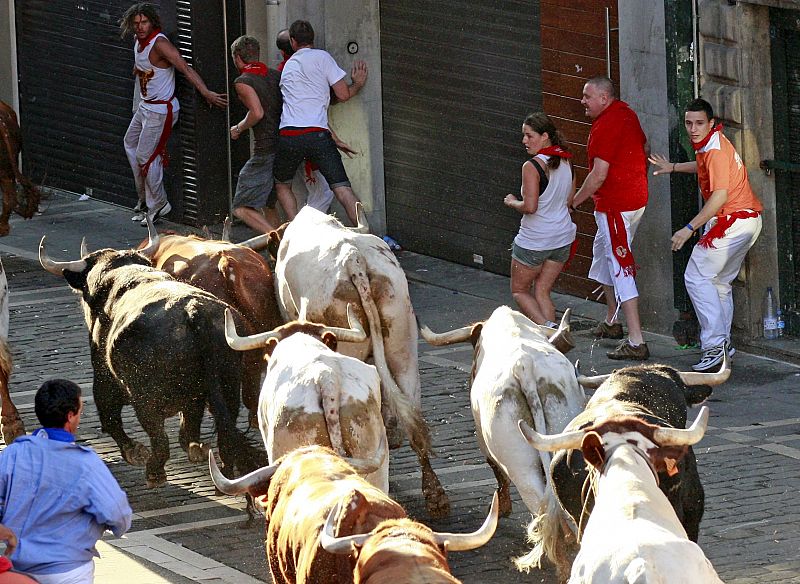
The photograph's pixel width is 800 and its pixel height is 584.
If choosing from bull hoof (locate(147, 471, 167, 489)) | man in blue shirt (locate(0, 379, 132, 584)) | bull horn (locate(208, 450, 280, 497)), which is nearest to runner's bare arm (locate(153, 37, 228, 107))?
bull hoof (locate(147, 471, 167, 489))

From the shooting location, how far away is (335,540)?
5.86 meters

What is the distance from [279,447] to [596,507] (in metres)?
2.55

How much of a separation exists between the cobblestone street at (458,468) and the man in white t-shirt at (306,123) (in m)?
1.42

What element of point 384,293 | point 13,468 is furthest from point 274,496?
point 384,293

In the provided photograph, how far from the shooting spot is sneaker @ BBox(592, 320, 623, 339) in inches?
542

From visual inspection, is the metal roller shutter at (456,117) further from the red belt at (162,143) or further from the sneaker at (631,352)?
the sneaker at (631,352)

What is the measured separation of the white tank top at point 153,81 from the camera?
17891mm

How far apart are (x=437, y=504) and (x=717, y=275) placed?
3950 millimetres

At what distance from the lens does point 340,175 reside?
16094mm

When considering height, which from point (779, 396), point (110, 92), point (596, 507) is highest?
point (110, 92)

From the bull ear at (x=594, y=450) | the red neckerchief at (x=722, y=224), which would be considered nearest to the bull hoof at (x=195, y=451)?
the bull ear at (x=594, y=450)

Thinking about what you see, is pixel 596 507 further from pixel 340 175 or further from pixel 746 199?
pixel 340 175

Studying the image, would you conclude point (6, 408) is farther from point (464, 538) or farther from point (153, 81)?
point (153, 81)

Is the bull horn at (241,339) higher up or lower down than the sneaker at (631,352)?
higher up
